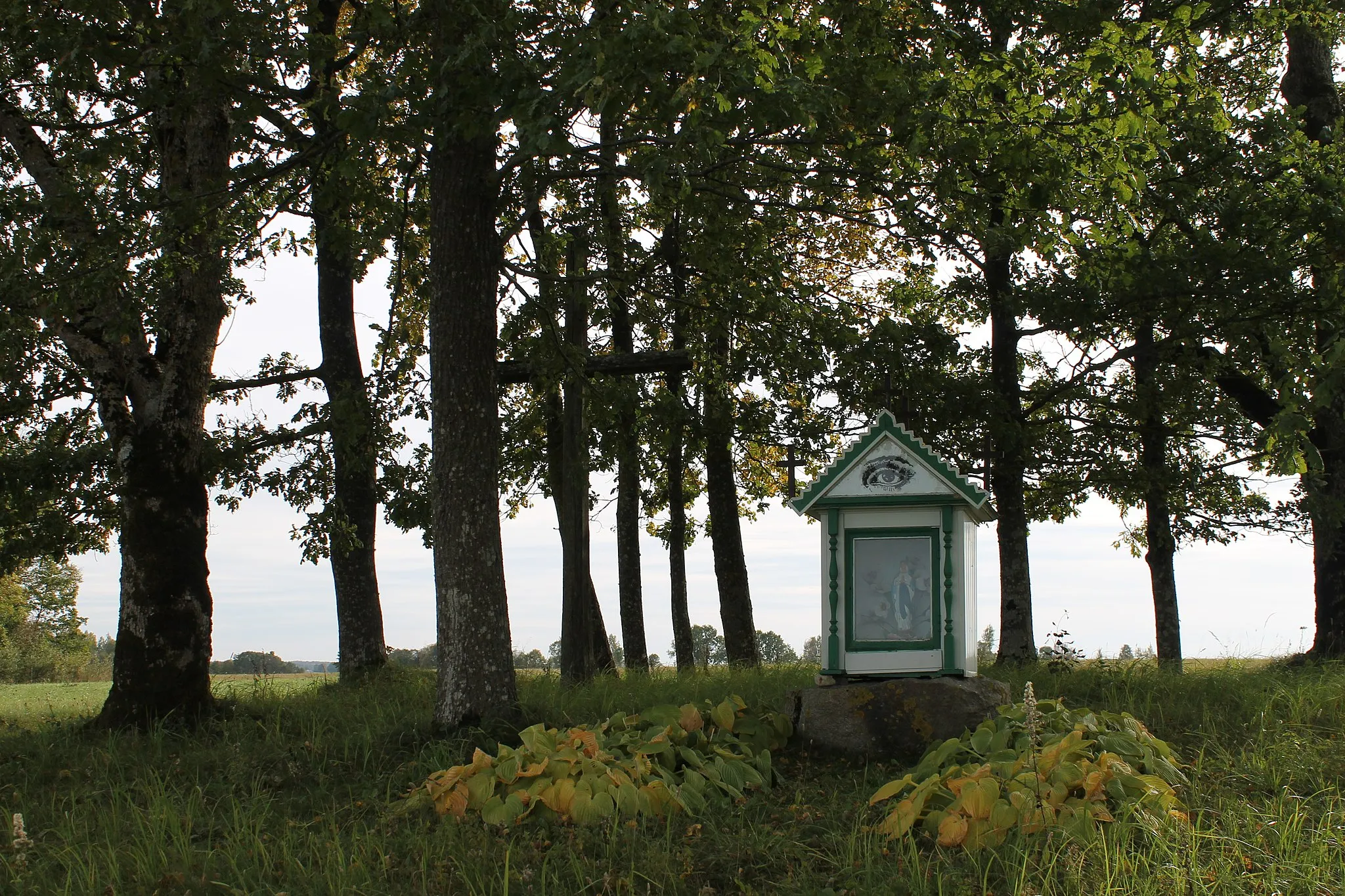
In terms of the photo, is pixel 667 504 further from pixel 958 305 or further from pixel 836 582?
pixel 836 582

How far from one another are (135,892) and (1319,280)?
13710 millimetres

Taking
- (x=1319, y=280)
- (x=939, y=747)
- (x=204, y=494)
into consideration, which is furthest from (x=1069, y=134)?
(x=204, y=494)

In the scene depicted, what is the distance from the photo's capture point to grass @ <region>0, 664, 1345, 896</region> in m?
5.46

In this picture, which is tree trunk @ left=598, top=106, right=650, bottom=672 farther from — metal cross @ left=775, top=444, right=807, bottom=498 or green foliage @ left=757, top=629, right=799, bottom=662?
green foliage @ left=757, top=629, right=799, bottom=662

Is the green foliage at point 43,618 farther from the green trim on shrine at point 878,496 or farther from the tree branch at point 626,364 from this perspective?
the green trim on shrine at point 878,496

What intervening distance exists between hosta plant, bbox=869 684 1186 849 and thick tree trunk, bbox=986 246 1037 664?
722 centimetres

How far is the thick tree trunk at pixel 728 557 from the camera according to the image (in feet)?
49.9

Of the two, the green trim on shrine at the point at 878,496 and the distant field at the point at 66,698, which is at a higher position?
the green trim on shrine at the point at 878,496

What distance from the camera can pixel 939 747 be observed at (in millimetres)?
7066

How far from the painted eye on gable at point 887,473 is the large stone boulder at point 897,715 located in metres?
1.57

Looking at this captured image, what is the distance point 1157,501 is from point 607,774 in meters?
11.4

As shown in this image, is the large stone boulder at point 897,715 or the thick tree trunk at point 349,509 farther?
the thick tree trunk at point 349,509

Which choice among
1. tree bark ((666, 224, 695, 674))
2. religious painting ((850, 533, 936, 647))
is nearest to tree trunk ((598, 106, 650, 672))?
tree bark ((666, 224, 695, 674))

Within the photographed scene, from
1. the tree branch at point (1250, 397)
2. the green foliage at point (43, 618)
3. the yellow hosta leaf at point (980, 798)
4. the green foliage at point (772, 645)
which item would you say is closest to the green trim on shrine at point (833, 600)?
the yellow hosta leaf at point (980, 798)
